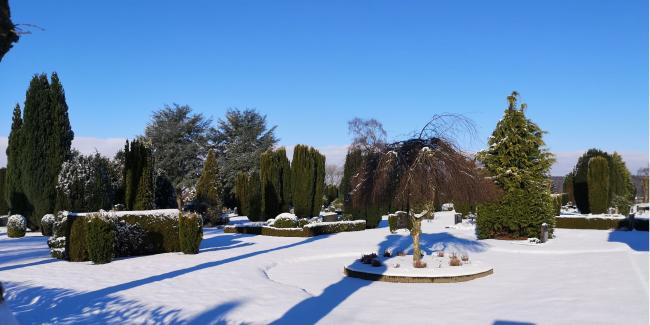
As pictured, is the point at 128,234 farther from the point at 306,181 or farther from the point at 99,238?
the point at 306,181

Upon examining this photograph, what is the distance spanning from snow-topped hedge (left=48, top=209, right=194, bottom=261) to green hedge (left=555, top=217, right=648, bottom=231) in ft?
75.8

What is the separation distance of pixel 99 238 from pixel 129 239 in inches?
76.3

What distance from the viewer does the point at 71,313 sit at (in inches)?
358

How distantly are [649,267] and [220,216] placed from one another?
2554cm

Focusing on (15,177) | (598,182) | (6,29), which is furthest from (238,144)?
(6,29)

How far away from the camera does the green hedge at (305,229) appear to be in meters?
25.5

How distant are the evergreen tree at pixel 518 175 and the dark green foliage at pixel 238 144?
27403mm

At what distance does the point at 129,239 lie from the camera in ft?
56.2

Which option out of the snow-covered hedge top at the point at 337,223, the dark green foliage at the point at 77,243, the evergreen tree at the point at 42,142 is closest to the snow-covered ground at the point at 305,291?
the dark green foliage at the point at 77,243

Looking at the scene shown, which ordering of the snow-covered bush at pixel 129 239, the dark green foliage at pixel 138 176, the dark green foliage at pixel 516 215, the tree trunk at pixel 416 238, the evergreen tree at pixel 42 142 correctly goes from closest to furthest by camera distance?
the tree trunk at pixel 416 238
the snow-covered bush at pixel 129 239
the dark green foliage at pixel 516 215
the dark green foliage at pixel 138 176
the evergreen tree at pixel 42 142

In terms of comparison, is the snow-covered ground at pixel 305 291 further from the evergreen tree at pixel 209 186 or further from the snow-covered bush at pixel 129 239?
the evergreen tree at pixel 209 186

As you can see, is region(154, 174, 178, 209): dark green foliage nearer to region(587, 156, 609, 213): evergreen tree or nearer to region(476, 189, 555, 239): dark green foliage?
region(476, 189, 555, 239): dark green foliage

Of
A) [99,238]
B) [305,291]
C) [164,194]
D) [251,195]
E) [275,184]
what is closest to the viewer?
[305,291]

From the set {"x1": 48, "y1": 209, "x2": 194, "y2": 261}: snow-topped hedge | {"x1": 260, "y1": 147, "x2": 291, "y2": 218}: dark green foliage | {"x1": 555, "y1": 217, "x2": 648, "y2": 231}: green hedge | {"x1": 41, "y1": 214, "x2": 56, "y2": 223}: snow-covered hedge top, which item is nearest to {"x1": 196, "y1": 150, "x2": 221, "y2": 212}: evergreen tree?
{"x1": 260, "y1": 147, "x2": 291, "y2": 218}: dark green foliage
